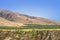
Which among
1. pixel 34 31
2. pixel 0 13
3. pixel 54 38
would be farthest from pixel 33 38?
pixel 0 13

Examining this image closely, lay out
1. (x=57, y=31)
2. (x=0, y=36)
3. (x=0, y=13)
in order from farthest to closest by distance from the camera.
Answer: (x=0, y=13)
(x=57, y=31)
(x=0, y=36)

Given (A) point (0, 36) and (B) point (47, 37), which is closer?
(A) point (0, 36)

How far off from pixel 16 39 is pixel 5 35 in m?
3.54

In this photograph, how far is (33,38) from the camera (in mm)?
67625

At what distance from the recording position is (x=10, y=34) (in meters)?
64.8

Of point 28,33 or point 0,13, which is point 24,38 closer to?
point 28,33

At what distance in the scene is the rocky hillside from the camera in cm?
6475

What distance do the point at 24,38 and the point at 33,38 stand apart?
3.01 m

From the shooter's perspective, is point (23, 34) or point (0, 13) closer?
point (23, 34)

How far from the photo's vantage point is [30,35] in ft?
219

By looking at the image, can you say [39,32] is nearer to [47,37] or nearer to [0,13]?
[47,37]

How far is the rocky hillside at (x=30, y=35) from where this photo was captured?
64750mm

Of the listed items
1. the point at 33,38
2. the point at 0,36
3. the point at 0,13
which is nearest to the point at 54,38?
the point at 33,38

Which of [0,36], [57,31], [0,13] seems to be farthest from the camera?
[0,13]
